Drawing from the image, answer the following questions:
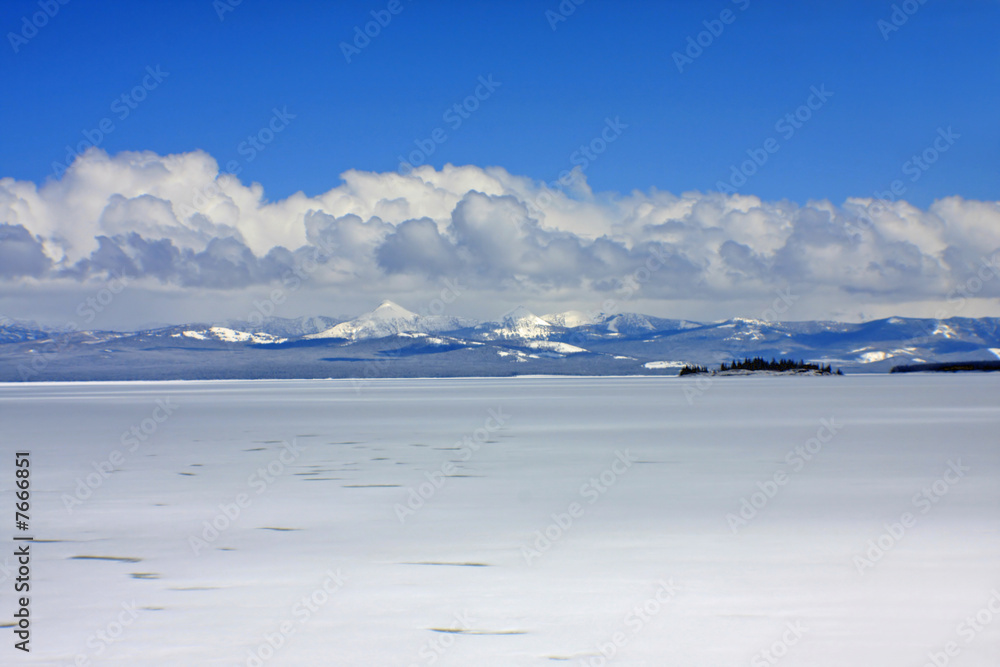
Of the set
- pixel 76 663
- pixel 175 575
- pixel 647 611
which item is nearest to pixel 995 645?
pixel 647 611

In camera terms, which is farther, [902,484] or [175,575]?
[902,484]

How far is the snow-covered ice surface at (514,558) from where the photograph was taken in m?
7.98

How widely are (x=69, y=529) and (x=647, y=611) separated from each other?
8.96m

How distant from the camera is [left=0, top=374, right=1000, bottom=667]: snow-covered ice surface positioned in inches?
314

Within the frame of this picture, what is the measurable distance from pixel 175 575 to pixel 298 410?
4271cm

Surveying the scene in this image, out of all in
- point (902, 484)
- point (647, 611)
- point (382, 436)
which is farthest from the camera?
point (382, 436)

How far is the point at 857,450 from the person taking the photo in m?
25.1

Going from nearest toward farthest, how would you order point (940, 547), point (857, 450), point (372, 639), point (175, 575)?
point (372, 639) < point (175, 575) < point (940, 547) < point (857, 450)

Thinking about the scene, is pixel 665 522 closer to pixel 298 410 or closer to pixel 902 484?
pixel 902 484

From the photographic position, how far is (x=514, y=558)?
11430 millimetres

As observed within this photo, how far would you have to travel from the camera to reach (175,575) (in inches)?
415

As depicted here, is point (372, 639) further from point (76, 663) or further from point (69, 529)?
point (69, 529)

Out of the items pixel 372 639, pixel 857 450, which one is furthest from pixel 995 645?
pixel 857 450

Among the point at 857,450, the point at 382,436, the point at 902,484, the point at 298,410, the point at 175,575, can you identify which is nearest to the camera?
the point at 175,575
